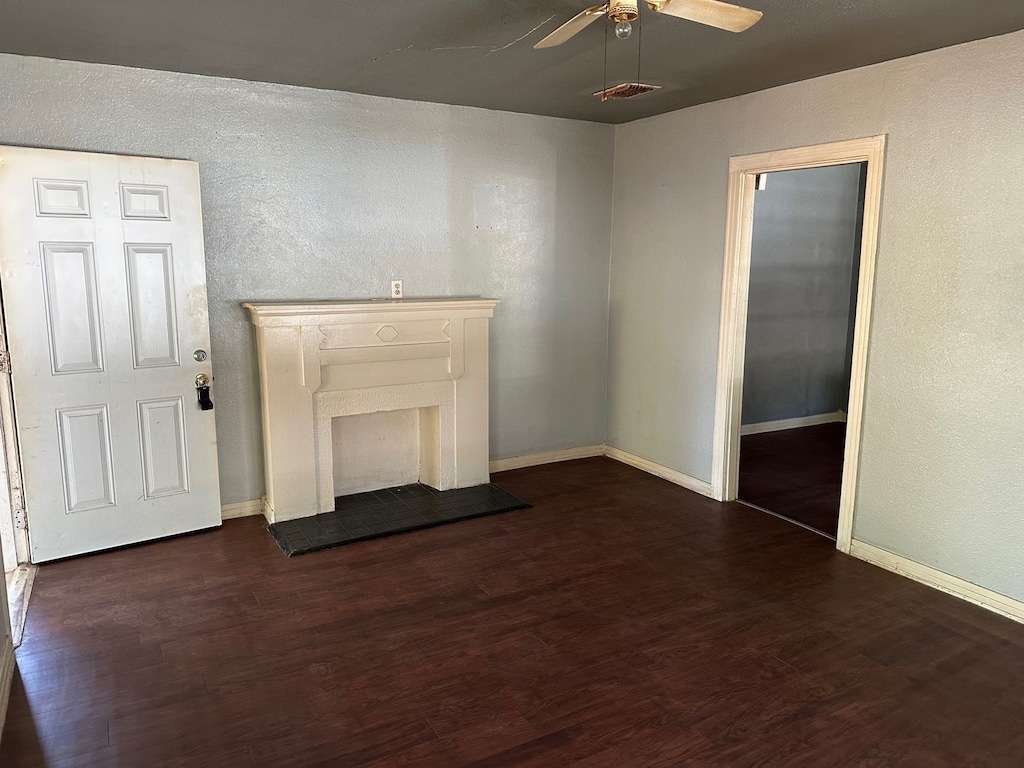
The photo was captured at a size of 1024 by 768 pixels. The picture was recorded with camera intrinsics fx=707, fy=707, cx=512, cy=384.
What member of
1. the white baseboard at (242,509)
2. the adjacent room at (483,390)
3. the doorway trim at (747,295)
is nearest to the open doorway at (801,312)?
the adjacent room at (483,390)

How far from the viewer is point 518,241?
4.79 meters

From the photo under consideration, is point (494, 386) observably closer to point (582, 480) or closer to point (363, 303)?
point (582, 480)

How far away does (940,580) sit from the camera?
3260 mm

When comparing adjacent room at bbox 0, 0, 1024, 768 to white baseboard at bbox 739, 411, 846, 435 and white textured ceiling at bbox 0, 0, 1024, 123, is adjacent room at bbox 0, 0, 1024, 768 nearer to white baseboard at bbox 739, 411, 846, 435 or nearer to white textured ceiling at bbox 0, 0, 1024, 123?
white textured ceiling at bbox 0, 0, 1024, 123

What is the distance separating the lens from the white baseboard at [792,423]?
606cm

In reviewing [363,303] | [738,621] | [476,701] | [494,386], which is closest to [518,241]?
[494,386]

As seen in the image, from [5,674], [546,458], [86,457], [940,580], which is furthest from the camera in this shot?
[546,458]

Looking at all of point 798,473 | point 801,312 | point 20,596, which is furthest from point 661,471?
point 20,596

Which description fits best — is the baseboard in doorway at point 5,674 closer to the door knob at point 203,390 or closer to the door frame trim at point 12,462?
the door frame trim at point 12,462

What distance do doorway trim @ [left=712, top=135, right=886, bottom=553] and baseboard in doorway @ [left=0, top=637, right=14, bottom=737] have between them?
3.63 metres

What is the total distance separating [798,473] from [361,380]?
3092 mm

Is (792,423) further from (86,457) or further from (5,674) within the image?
(5,674)

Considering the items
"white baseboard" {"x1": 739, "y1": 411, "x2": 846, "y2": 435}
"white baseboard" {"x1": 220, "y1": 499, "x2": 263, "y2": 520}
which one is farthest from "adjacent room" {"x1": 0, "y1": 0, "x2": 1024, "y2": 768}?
"white baseboard" {"x1": 739, "y1": 411, "x2": 846, "y2": 435}

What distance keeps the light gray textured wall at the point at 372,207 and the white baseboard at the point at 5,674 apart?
152cm
